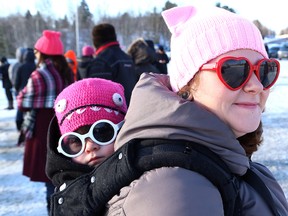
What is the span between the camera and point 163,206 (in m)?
0.80

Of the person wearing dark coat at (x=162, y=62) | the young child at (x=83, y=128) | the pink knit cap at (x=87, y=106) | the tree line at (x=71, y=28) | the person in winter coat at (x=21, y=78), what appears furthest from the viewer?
the tree line at (x=71, y=28)

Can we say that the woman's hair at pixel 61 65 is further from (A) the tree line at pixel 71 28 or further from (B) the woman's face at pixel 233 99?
(A) the tree line at pixel 71 28

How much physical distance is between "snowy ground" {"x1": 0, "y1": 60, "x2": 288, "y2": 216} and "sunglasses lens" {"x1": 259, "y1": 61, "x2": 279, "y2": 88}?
124 inches

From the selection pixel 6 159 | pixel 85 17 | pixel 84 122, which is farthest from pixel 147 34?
pixel 84 122

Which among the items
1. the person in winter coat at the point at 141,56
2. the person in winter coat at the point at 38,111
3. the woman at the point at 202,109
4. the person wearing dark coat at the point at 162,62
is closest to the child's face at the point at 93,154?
the woman at the point at 202,109

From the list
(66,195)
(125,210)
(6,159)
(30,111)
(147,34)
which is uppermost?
(125,210)

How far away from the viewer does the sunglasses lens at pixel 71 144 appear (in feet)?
4.56

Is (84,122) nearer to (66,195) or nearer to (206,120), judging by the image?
(66,195)

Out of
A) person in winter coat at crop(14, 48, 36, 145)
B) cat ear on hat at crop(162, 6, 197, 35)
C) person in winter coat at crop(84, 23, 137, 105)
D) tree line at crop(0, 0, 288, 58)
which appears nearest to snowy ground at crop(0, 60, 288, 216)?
person in winter coat at crop(14, 48, 36, 145)

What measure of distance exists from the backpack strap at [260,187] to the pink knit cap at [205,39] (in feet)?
1.04

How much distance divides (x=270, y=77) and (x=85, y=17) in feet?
145

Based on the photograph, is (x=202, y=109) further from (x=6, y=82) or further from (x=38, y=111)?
(x=6, y=82)

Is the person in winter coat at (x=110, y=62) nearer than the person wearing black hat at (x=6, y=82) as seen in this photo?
Yes

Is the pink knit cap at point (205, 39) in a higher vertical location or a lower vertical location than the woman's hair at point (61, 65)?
higher
